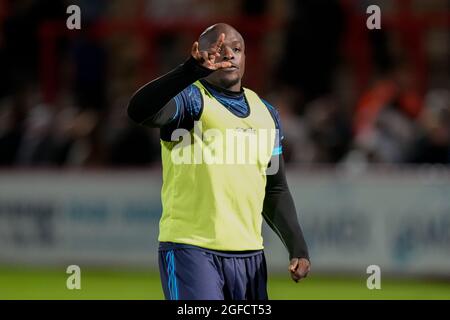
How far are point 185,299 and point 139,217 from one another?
8.74 meters

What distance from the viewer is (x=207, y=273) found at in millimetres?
6656

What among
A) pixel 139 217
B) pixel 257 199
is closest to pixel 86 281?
pixel 139 217

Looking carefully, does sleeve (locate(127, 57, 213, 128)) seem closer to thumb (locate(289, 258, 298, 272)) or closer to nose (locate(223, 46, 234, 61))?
nose (locate(223, 46, 234, 61))

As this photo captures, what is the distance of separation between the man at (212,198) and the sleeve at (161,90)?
0.52 feet

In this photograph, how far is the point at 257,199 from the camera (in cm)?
691

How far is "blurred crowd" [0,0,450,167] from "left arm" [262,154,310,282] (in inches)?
313

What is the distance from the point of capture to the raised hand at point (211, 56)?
20.6ft

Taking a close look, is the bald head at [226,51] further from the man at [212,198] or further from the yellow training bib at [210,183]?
the yellow training bib at [210,183]

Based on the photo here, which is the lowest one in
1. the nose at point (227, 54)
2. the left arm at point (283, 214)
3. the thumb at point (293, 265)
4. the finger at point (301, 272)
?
the finger at point (301, 272)

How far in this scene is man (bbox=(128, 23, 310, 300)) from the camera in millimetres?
6668

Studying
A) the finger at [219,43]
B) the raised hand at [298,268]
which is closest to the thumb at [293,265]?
the raised hand at [298,268]

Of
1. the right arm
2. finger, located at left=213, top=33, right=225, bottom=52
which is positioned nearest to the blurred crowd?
finger, located at left=213, top=33, right=225, bottom=52

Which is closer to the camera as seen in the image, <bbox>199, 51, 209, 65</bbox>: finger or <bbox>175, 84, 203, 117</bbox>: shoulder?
<bbox>199, 51, 209, 65</bbox>: finger

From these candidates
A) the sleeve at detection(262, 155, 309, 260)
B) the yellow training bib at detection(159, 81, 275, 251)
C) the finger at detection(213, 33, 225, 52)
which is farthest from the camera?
the sleeve at detection(262, 155, 309, 260)
